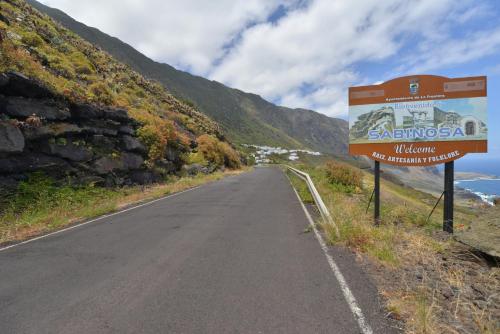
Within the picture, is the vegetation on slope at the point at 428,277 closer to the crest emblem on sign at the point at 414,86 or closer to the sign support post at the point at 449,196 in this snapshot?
the sign support post at the point at 449,196

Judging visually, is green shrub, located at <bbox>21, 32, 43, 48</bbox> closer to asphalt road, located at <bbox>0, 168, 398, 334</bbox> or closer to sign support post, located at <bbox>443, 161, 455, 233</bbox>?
asphalt road, located at <bbox>0, 168, 398, 334</bbox>

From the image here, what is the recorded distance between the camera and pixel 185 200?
14.1m

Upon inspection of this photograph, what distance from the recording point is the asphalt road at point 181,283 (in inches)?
149

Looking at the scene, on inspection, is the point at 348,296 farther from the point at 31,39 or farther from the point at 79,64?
the point at 79,64

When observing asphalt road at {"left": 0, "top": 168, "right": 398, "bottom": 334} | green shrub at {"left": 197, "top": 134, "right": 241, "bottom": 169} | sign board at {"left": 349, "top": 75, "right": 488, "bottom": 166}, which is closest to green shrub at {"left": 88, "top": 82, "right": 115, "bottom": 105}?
asphalt road at {"left": 0, "top": 168, "right": 398, "bottom": 334}

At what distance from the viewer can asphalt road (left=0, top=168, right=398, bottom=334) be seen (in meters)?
3.79

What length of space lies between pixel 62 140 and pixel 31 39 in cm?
1165

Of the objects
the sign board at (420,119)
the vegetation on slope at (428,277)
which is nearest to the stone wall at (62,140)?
the vegetation on slope at (428,277)

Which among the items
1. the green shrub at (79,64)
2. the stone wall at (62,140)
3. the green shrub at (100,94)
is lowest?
the stone wall at (62,140)

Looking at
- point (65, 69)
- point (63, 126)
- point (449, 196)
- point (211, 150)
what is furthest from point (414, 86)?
point (211, 150)

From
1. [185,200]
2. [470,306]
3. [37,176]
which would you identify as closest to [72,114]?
[37,176]

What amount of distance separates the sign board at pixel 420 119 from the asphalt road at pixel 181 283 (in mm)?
3304

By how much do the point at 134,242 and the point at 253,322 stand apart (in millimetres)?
4426

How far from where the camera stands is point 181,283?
4934 mm
